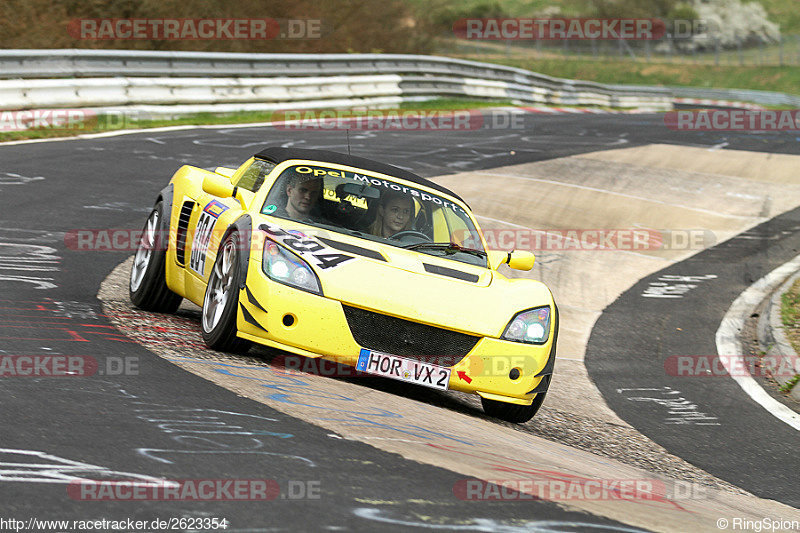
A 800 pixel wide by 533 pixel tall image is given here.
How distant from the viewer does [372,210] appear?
730 cm

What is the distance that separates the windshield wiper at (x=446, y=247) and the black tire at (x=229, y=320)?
1.21m

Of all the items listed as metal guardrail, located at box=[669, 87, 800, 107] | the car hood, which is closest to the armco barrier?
the car hood

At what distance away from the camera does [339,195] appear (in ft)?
24.1

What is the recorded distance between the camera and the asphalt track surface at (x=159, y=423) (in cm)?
375

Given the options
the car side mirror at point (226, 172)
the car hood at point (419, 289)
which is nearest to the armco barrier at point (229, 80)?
the car side mirror at point (226, 172)

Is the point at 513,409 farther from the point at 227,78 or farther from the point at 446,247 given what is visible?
the point at 227,78

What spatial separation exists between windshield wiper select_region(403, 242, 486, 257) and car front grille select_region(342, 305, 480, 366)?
41.0 inches

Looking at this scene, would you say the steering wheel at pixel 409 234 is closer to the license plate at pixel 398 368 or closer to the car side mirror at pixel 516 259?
the car side mirror at pixel 516 259

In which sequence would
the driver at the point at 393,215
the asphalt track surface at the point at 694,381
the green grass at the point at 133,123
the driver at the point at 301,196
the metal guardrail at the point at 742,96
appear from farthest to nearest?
the metal guardrail at the point at 742,96 → the green grass at the point at 133,123 → the driver at the point at 393,215 → the driver at the point at 301,196 → the asphalt track surface at the point at 694,381

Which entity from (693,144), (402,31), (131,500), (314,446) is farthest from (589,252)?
(402,31)

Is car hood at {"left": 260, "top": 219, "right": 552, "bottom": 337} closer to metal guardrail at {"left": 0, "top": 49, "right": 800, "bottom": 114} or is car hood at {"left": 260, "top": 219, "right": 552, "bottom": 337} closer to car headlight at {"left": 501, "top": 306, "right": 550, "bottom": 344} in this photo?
car headlight at {"left": 501, "top": 306, "right": 550, "bottom": 344}

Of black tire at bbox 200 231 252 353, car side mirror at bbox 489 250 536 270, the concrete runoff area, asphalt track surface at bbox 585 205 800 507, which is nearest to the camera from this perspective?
the concrete runoff area

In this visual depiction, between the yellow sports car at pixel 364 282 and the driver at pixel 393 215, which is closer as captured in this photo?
the yellow sports car at pixel 364 282

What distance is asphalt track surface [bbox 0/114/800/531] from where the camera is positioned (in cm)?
375
